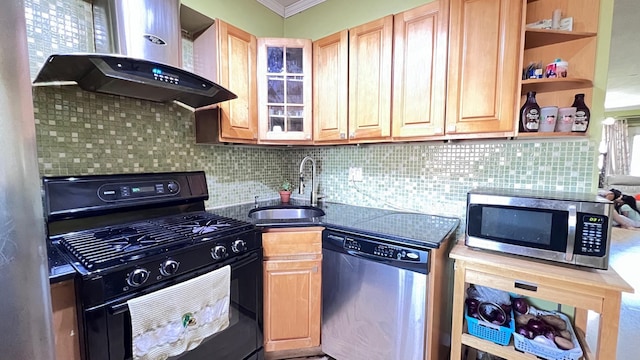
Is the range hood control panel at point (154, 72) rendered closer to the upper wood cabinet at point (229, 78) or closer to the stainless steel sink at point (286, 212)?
the upper wood cabinet at point (229, 78)

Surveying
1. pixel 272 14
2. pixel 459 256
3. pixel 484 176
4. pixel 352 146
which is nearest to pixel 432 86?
pixel 484 176

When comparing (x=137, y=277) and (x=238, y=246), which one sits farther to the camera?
(x=238, y=246)

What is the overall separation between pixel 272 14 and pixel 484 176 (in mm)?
2132

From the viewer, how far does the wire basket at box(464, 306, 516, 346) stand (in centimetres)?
134

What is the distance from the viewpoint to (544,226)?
124 cm

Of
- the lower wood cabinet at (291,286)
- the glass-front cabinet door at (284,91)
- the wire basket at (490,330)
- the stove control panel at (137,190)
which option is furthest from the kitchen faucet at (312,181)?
the wire basket at (490,330)

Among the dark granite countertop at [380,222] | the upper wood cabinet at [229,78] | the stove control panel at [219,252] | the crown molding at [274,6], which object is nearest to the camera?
the stove control panel at [219,252]

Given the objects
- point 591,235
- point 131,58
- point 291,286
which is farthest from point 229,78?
point 591,235

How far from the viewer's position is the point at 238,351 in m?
1.47

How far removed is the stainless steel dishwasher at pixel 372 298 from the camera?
1.35 m

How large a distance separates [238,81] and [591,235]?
6.78 ft

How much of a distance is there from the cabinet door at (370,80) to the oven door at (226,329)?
3.53 ft

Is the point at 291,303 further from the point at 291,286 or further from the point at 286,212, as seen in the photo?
the point at 286,212

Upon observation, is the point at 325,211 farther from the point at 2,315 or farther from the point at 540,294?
the point at 2,315
